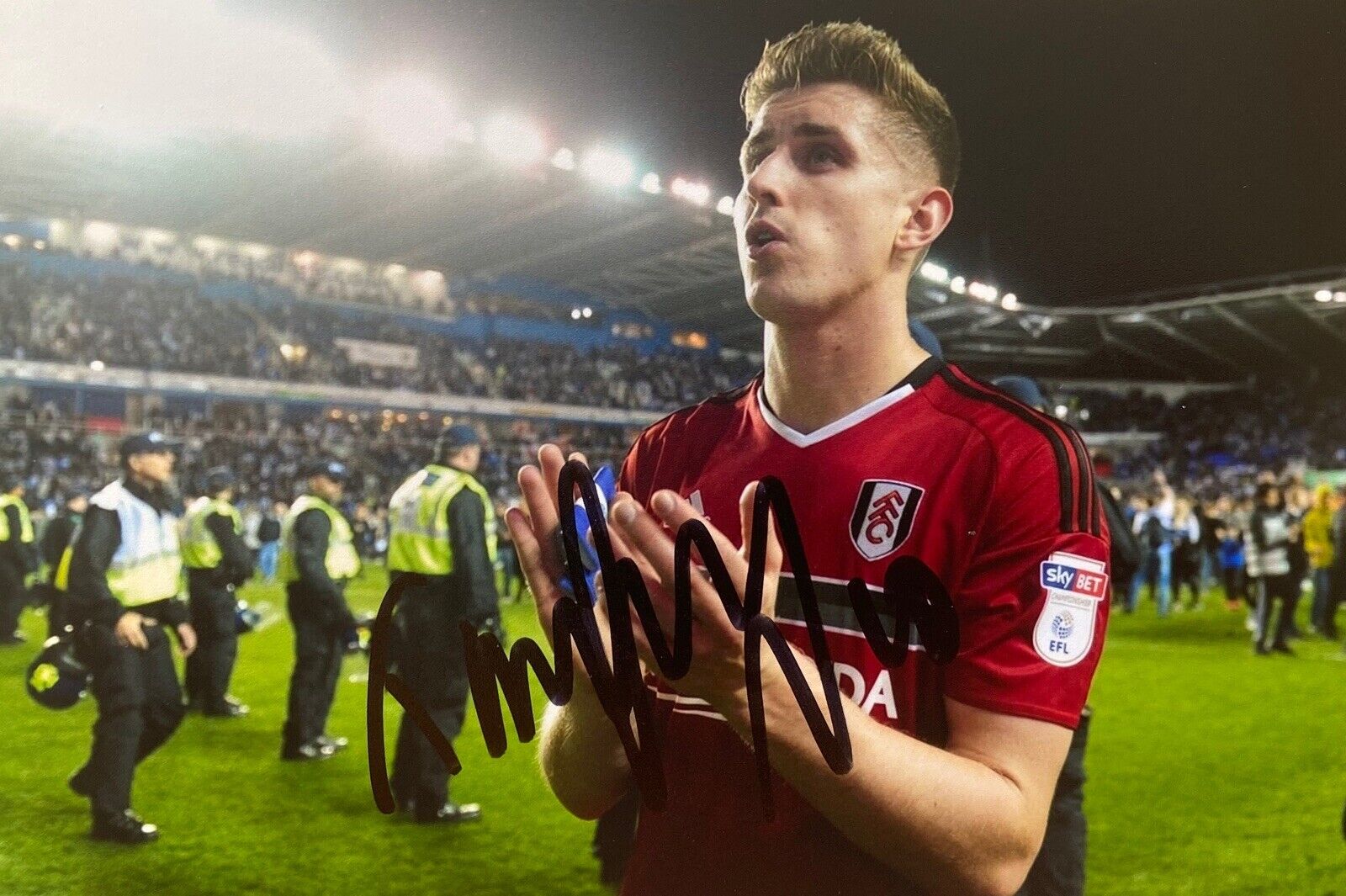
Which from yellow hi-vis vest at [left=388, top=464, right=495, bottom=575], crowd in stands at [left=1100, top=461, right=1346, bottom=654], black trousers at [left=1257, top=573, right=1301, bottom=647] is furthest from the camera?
black trousers at [left=1257, top=573, right=1301, bottom=647]

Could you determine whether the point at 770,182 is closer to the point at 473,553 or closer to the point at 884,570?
the point at 884,570

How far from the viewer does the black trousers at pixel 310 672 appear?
4.59 metres

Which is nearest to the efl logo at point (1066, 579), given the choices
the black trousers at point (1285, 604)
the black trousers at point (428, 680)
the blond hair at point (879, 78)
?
the blond hair at point (879, 78)

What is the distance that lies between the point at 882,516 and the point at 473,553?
270cm

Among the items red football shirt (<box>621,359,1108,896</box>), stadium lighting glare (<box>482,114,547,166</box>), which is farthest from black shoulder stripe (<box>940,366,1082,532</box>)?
stadium lighting glare (<box>482,114,547,166</box>)

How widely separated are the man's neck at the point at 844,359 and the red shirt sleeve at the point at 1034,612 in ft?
0.66

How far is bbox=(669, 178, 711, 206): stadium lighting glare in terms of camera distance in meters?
1.66

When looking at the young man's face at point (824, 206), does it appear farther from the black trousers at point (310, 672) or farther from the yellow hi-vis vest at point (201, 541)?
the yellow hi-vis vest at point (201, 541)

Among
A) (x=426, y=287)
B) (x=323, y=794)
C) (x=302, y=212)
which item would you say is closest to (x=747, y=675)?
(x=426, y=287)

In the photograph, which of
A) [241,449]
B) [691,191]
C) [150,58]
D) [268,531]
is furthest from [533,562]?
[241,449]

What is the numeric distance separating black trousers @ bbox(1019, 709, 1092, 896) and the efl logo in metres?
1.61

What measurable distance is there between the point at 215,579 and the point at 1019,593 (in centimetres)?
561

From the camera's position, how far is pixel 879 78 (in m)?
1.05
